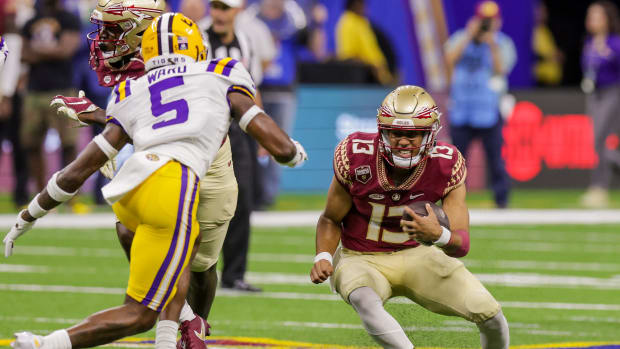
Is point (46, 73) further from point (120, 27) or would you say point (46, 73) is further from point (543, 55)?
point (543, 55)

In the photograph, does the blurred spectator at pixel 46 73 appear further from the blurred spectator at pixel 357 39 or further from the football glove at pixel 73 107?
the football glove at pixel 73 107

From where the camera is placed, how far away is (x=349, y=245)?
596cm

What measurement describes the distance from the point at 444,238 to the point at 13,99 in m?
9.59

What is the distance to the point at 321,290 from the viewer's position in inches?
360

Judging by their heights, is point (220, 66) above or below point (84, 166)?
above

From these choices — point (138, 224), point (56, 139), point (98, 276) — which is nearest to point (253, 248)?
point (98, 276)

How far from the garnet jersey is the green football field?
0.50 metres

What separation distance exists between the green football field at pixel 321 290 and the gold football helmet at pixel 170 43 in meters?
1.75

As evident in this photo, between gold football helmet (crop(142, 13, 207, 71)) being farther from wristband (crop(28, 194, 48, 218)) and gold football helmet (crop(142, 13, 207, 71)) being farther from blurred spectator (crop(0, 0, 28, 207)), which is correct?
blurred spectator (crop(0, 0, 28, 207))

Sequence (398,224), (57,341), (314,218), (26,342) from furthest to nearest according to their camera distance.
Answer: (314,218) → (398,224) → (57,341) → (26,342)

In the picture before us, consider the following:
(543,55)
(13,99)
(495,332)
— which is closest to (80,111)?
(495,332)

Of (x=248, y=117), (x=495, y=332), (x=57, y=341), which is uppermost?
(x=248, y=117)

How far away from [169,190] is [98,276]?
474cm

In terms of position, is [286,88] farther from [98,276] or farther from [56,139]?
[98,276]
